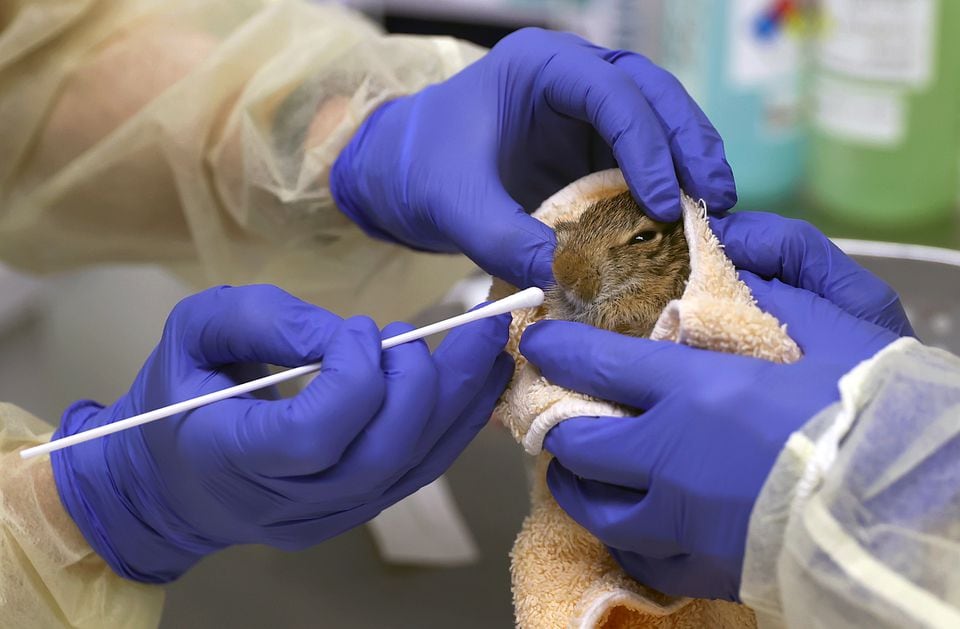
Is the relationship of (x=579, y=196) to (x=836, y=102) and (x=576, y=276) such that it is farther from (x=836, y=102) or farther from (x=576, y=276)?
(x=836, y=102)

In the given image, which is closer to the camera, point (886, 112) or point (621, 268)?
point (621, 268)

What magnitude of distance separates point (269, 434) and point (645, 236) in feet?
0.99

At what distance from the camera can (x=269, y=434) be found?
2.15ft

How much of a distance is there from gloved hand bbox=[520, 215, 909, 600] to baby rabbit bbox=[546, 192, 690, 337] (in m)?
0.03

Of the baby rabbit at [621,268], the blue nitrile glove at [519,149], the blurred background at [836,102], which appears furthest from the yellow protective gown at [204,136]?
the blurred background at [836,102]

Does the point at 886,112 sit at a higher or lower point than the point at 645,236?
lower

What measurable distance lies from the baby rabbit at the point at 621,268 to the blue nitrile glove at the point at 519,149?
2 centimetres

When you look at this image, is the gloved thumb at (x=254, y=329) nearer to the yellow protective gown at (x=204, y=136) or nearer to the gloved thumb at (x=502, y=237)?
the gloved thumb at (x=502, y=237)

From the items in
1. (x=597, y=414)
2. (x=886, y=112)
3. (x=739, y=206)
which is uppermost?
(x=597, y=414)

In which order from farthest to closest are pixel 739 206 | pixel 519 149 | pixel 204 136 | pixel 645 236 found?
pixel 739 206, pixel 204 136, pixel 519 149, pixel 645 236

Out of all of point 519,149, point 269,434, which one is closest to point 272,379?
point 269,434

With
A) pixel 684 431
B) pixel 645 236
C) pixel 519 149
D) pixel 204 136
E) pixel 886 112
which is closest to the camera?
pixel 684 431

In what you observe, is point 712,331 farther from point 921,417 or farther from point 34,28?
point 34,28

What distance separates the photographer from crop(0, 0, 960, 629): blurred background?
109 centimetres
